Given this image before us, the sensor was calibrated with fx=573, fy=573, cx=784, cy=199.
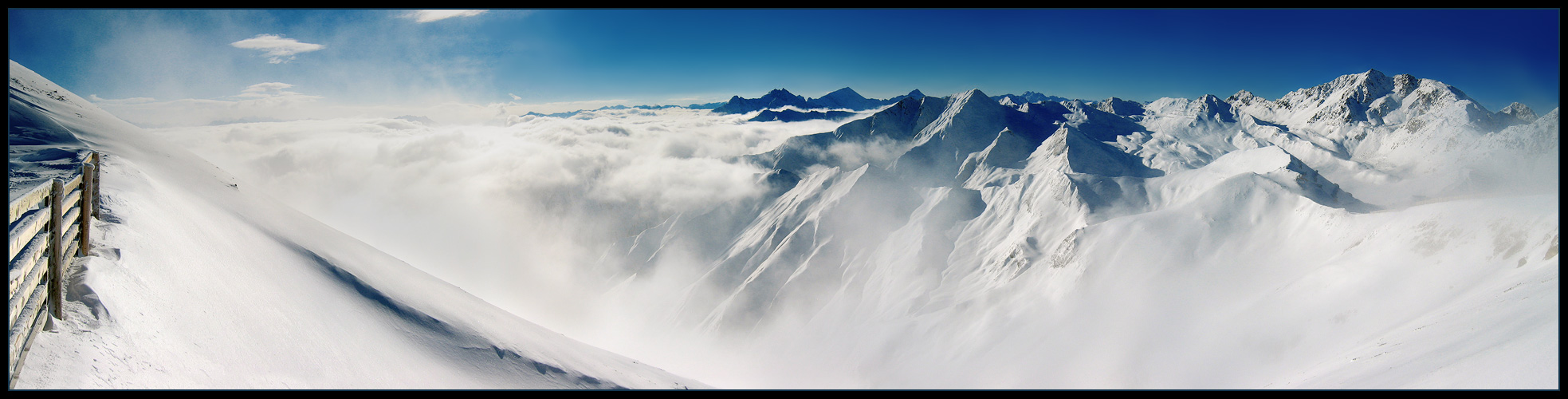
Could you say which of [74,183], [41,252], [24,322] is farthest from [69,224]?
[24,322]

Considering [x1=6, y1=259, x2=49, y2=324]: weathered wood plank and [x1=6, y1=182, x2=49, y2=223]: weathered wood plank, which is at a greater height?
[x1=6, y1=182, x2=49, y2=223]: weathered wood plank

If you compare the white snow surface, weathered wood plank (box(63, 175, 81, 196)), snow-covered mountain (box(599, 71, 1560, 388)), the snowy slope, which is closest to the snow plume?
the white snow surface

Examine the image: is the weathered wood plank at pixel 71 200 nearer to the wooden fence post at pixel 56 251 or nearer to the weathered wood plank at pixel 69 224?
the weathered wood plank at pixel 69 224

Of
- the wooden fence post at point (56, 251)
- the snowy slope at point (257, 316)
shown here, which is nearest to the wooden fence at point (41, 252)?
the wooden fence post at point (56, 251)

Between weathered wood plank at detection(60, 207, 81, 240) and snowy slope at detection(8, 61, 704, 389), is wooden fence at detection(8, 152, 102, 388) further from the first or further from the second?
snowy slope at detection(8, 61, 704, 389)
